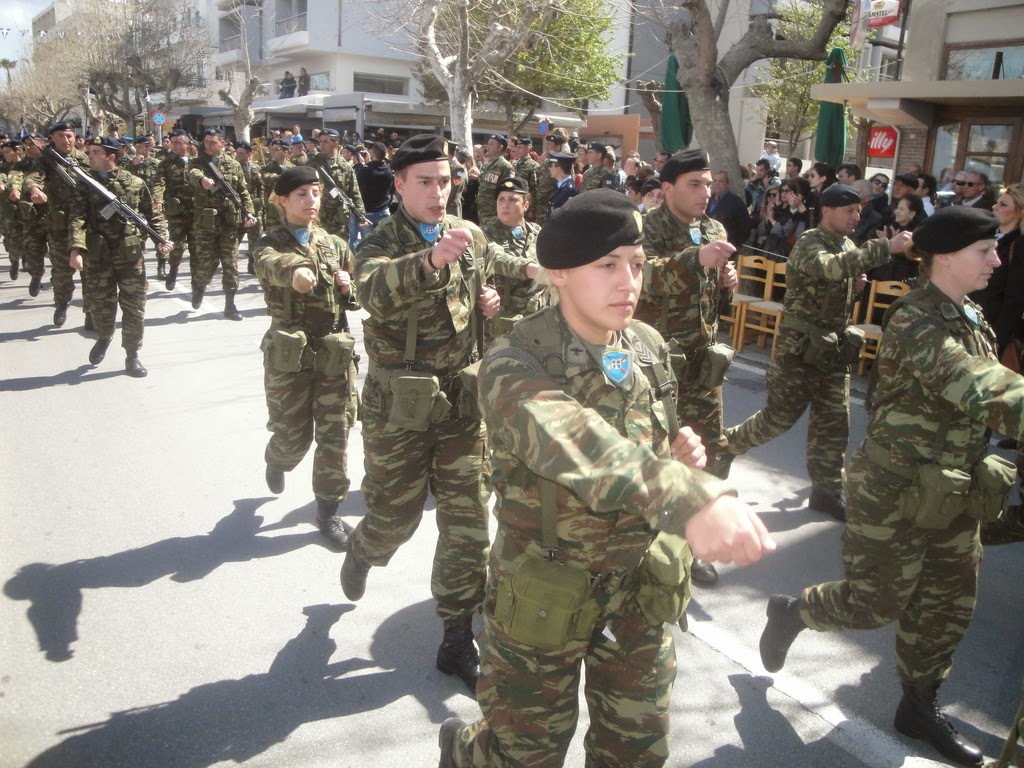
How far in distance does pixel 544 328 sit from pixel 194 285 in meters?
9.46

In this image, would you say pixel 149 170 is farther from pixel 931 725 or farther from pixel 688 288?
pixel 931 725

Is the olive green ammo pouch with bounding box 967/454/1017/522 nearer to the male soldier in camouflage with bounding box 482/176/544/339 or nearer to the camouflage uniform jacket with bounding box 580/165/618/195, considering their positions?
the male soldier in camouflage with bounding box 482/176/544/339

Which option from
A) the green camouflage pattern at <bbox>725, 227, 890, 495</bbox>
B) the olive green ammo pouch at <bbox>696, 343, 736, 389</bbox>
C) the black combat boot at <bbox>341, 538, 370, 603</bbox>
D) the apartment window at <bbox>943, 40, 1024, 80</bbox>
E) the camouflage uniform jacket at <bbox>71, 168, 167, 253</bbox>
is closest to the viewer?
the black combat boot at <bbox>341, 538, 370, 603</bbox>

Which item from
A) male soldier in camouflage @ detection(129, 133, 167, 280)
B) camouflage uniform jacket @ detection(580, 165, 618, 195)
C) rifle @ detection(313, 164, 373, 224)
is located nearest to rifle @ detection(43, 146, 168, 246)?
male soldier in camouflage @ detection(129, 133, 167, 280)

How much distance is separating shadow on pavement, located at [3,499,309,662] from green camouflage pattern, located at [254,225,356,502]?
18.7 inches

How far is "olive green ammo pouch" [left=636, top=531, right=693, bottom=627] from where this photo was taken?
2.19 metres

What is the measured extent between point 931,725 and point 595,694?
1.57 meters

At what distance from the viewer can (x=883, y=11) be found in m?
14.9

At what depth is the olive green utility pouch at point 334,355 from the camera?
452 cm

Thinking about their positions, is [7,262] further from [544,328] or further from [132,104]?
[132,104]

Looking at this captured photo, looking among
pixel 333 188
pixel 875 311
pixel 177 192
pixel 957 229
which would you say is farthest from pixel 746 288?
pixel 177 192

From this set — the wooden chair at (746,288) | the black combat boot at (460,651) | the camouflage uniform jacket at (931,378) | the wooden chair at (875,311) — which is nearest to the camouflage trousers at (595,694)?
the black combat boot at (460,651)

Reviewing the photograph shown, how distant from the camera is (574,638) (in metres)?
2.17

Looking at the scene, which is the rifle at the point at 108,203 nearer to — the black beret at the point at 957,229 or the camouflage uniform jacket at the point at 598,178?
the camouflage uniform jacket at the point at 598,178
